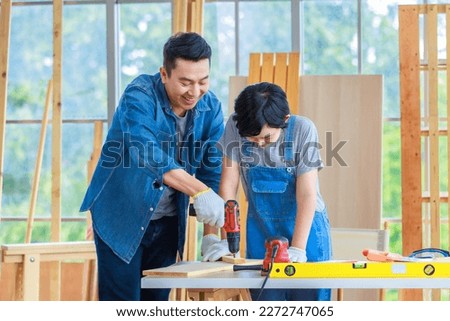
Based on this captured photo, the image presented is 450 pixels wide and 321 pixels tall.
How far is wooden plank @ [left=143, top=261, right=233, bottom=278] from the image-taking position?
370 cm

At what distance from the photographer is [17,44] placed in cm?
859

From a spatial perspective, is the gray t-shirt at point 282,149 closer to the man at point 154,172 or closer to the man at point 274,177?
the man at point 274,177

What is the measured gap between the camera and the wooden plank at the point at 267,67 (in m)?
6.81

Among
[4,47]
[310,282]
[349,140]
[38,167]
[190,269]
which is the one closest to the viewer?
[310,282]

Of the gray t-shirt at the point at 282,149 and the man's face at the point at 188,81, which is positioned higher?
the man's face at the point at 188,81

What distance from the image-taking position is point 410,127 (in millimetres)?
6625

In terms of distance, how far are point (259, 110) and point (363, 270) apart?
2.52 feet

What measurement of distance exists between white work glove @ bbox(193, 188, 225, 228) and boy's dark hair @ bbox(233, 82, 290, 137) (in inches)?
11.4

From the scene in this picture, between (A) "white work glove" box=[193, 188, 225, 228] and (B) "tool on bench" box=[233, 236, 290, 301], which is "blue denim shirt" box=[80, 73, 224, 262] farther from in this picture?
(B) "tool on bench" box=[233, 236, 290, 301]

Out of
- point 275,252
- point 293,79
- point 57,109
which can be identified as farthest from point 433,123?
point 275,252

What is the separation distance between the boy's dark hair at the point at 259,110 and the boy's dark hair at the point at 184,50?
9.7 inches

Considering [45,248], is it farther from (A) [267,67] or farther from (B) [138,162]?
(A) [267,67]

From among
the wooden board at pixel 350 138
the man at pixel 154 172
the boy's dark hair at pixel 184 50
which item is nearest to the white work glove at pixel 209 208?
the man at pixel 154 172
